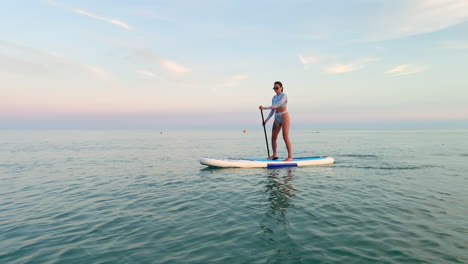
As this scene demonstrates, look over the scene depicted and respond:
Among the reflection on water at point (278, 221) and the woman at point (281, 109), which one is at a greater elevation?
the woman at point (281, 109)

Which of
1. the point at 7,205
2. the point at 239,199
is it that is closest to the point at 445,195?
the point at 239,199

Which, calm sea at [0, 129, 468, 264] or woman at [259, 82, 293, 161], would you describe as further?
woman at [259, 82, 293, 161]

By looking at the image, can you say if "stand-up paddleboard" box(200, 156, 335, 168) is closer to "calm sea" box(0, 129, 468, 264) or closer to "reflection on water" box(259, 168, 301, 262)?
"calm sea" box(0, 129, 468, 264)

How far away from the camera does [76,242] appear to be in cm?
486

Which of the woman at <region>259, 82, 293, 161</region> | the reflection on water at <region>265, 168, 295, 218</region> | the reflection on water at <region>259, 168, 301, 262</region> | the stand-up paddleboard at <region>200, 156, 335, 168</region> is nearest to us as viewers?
the reflection on water at <region>259, 168, 301, 262</region>

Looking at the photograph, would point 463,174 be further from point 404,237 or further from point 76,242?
point 76,242

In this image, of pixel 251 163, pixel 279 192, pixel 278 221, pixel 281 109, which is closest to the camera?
pixel 278 221

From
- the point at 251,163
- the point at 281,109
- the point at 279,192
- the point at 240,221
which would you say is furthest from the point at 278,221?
the point at 281,109

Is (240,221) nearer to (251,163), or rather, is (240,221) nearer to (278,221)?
(278,221)

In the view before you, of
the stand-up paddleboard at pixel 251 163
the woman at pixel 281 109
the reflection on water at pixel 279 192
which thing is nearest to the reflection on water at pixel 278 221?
the reflection on water at pixel 279 192

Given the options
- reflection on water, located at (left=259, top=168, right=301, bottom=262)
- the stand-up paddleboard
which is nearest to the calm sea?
reflection on water, located at (left=259, top=168, right=301, bottom=262)

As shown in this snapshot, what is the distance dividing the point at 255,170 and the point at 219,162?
87.4 inches

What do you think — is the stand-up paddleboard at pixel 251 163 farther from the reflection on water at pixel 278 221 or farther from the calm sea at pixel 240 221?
the reflection on water at pixel 278 221

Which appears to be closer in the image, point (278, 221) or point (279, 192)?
point (278, 221)
